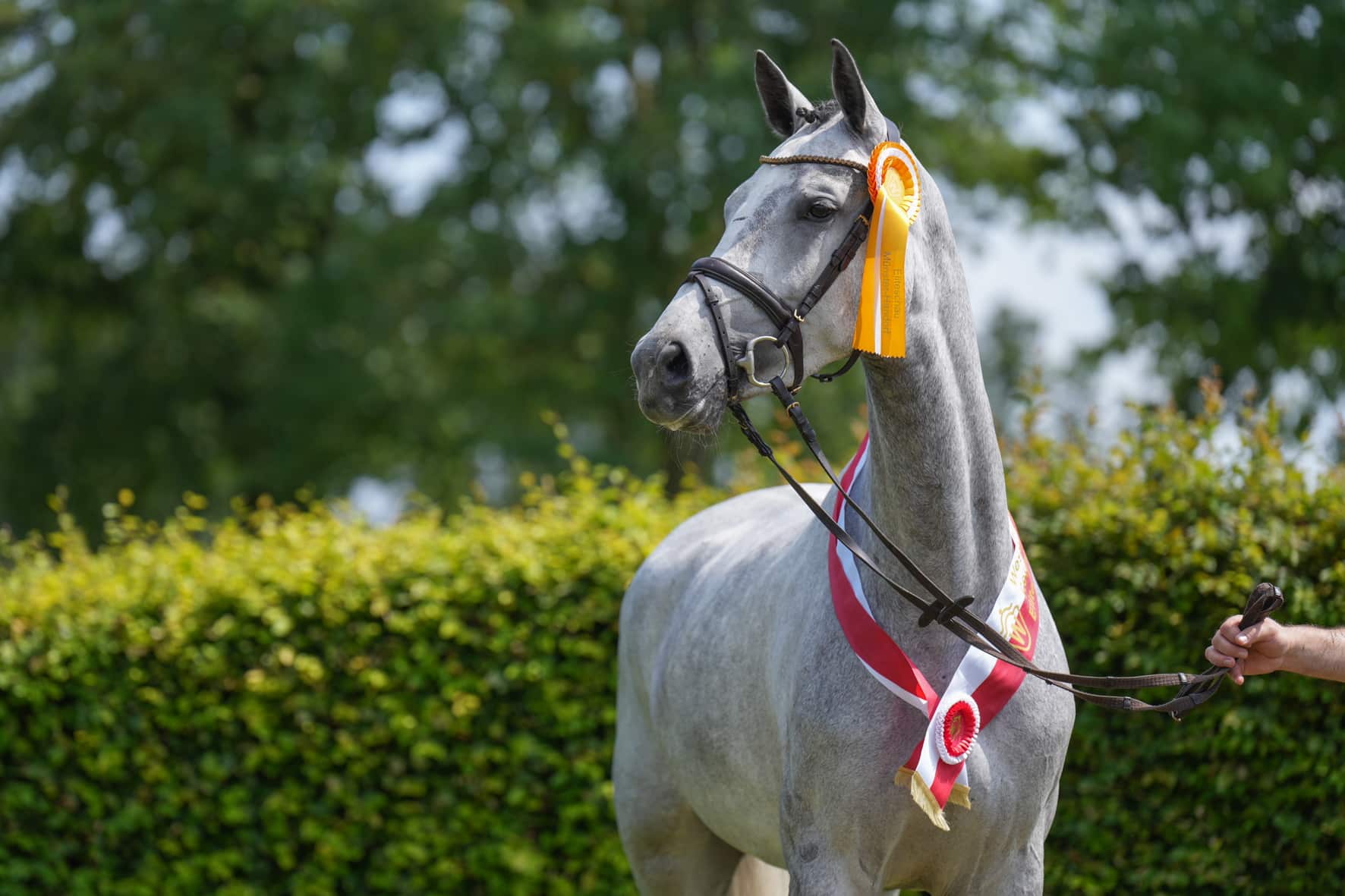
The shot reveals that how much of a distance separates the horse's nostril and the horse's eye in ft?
1.43

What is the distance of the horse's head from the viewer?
2592 mm

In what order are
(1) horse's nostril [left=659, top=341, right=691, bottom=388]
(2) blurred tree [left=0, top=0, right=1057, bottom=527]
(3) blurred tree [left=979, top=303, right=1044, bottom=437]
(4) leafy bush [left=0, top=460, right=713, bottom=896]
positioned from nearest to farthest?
(1) horse's nostril [left=659, top=341, right=691, bottom=388]
(4) leafy bush [left=0, top=460, right=713, bottom=896]
(2) blurred tree [left=0, top=0, right=1057, bottom=527]
(3) blurred tree [left=979, top=303, right=1044, bottom=437]

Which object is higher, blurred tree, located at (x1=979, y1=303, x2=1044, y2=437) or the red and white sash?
the red and white sash

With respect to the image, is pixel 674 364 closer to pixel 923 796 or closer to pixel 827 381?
pixel 827 381

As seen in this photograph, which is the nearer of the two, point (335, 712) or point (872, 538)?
point (872, 538)

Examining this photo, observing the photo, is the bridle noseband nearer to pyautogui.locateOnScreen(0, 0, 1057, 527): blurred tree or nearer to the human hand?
the human hand

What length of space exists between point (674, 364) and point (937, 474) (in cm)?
67

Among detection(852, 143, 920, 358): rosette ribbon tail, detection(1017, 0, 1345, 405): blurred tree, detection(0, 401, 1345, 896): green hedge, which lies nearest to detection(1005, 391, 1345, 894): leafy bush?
detection(0, 401, 1345, 896): green hedge

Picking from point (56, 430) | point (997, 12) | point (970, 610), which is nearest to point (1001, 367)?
point (997, 12)

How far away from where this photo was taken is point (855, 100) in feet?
9.21

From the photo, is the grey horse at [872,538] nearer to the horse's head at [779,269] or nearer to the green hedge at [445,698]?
the horse's head at [779,269]

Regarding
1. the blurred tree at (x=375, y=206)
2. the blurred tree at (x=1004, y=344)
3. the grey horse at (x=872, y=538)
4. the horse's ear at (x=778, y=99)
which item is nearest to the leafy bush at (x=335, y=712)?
the grey horse at (x=872, y=538)

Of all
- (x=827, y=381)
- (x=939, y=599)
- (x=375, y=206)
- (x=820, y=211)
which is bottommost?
(x=939, y=599)

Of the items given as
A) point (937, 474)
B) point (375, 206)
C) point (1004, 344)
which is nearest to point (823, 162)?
point (937, 474)
